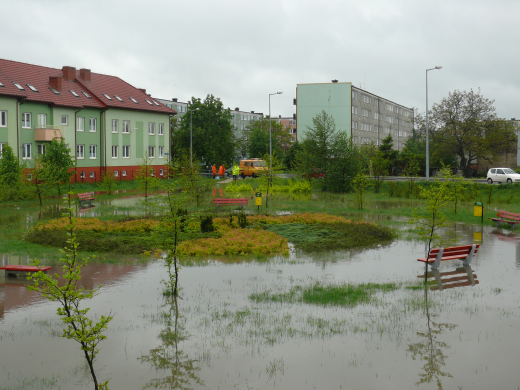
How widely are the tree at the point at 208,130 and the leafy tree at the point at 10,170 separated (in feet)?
125

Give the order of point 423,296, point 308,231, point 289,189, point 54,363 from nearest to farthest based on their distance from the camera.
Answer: point 54,363, point 423,296, point 308,231, point 289,189

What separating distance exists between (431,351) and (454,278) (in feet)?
16.9

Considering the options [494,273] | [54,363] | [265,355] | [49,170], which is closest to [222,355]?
[265,355]

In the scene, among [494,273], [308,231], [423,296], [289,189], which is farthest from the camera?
[289,189]

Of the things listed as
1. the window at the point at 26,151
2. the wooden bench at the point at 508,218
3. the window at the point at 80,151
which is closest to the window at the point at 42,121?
the window at the point at 26,151

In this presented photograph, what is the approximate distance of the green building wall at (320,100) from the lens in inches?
3108

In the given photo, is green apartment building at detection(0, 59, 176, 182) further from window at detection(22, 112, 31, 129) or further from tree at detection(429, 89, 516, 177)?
tree at detection(429, 89, 516, 177)

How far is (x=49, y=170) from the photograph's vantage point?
29.1m

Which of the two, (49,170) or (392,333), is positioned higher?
(49,170)

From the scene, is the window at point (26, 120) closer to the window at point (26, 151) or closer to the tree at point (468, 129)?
the window at point (26, 151)

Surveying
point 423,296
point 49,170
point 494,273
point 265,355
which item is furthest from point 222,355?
point 49,170

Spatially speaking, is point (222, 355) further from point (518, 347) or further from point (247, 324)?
point (518, 347)

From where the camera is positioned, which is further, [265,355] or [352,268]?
[352,268]

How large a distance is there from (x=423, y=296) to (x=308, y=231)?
8.42 m
